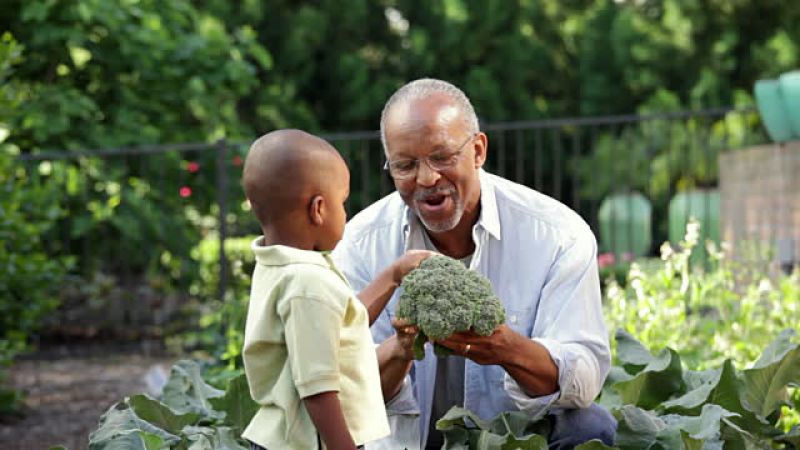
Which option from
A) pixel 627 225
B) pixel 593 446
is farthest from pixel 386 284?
pixel 627 225

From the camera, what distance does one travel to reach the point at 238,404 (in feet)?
12.8

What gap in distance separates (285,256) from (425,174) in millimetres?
763

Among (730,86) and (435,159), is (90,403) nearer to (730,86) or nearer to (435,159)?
(435,159)

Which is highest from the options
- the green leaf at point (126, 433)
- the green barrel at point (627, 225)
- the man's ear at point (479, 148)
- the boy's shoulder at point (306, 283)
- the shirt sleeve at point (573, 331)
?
the man's ear at point (479, 148)

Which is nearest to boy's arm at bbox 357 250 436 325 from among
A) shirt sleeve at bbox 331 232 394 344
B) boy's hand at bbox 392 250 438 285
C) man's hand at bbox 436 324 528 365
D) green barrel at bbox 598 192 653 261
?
boy's hand at bbox 392 250 438 285

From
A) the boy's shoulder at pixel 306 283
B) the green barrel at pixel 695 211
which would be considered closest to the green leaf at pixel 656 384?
the boy's shoulder at pixel 306 283

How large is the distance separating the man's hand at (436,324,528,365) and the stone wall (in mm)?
4766

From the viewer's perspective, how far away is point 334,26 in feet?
47.6

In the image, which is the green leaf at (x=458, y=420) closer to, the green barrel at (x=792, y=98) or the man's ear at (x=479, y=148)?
the man's ear at (x=479, y=148)

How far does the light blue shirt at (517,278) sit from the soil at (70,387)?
2.38m

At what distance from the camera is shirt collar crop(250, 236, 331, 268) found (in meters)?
2.61

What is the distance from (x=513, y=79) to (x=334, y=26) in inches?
83.4

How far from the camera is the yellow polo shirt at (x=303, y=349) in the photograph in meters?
2.57

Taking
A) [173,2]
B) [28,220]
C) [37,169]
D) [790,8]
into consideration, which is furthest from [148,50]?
[790,8]
